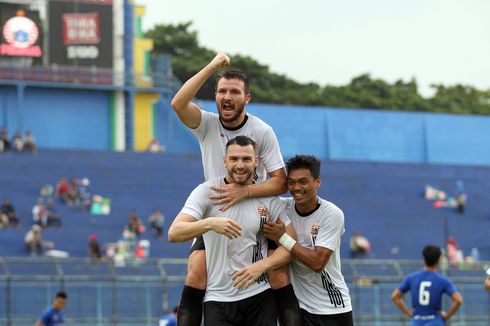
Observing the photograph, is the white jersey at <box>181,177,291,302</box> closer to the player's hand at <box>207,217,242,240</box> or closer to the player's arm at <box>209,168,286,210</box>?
the player's arm at <box>209,168,286,210</box>

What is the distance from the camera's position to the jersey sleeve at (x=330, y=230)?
10.4 metres

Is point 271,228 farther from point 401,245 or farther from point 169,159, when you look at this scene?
point 169,159

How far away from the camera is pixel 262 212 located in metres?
10.1

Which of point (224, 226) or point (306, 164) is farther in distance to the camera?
point (306, 164)

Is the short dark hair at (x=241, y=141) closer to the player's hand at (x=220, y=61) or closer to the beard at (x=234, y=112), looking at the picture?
the beard at (x=234, y=112)

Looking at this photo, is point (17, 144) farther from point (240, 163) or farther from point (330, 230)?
point (240, 163)

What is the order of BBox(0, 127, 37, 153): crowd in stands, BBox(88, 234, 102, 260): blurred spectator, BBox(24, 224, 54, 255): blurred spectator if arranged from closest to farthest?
BBox(88, 234, 102, 260): blurred spectator, BBox(24, 224, 54, 255): blurred spectator, BBox(0, 127, 37, 153): crowd in stands

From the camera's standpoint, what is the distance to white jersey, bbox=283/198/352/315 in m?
10.5

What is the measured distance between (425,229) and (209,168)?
37.1m

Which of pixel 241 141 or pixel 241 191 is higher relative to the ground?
pixel 241 141

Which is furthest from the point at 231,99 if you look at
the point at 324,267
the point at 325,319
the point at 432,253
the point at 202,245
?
the point at 432,253

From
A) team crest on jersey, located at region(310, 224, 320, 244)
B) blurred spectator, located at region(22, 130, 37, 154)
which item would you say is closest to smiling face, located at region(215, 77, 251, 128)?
Answer: team crest on jersey, located at region(310, 224, 320, 244)

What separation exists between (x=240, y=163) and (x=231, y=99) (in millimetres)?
497

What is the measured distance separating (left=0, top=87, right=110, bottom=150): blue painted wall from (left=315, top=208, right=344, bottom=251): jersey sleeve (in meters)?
42.5
